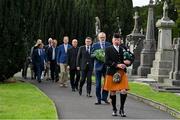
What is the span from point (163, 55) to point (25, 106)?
16.0 meters

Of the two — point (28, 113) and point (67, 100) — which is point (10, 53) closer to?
point (67, 100)

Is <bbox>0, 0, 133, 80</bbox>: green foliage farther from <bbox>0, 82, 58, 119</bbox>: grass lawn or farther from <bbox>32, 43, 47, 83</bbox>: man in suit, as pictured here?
<bbox>0, 82, 58, 119</bbox>: grass lawn

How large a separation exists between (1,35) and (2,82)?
1888 millimetres

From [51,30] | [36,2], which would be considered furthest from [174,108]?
[51,30]

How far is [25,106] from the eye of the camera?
563 inches

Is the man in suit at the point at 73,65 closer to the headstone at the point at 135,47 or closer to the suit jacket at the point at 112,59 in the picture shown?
the suit jacket at the point at 112,59

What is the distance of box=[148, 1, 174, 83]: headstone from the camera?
93.8ft

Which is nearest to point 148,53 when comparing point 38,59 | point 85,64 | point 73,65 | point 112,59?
point 38,59

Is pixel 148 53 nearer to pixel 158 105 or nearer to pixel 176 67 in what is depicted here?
pixel 176 67

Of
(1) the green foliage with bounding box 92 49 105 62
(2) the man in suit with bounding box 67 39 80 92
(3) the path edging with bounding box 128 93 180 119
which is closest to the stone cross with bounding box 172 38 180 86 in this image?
(2) the man in suit with bounding box 67 39 80 92

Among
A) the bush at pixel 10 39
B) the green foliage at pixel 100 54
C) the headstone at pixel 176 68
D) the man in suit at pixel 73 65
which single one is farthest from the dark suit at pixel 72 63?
the green foliage at pixel 100 54

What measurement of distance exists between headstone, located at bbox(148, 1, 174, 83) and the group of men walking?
215 inches

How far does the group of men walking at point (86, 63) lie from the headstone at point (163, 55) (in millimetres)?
5466

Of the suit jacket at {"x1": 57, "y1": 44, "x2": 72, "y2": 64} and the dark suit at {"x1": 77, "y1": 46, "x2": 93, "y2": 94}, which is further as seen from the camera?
the suit jacket at {"x1": 57, "y1": 44, "x2": 72, "y2": 64}
